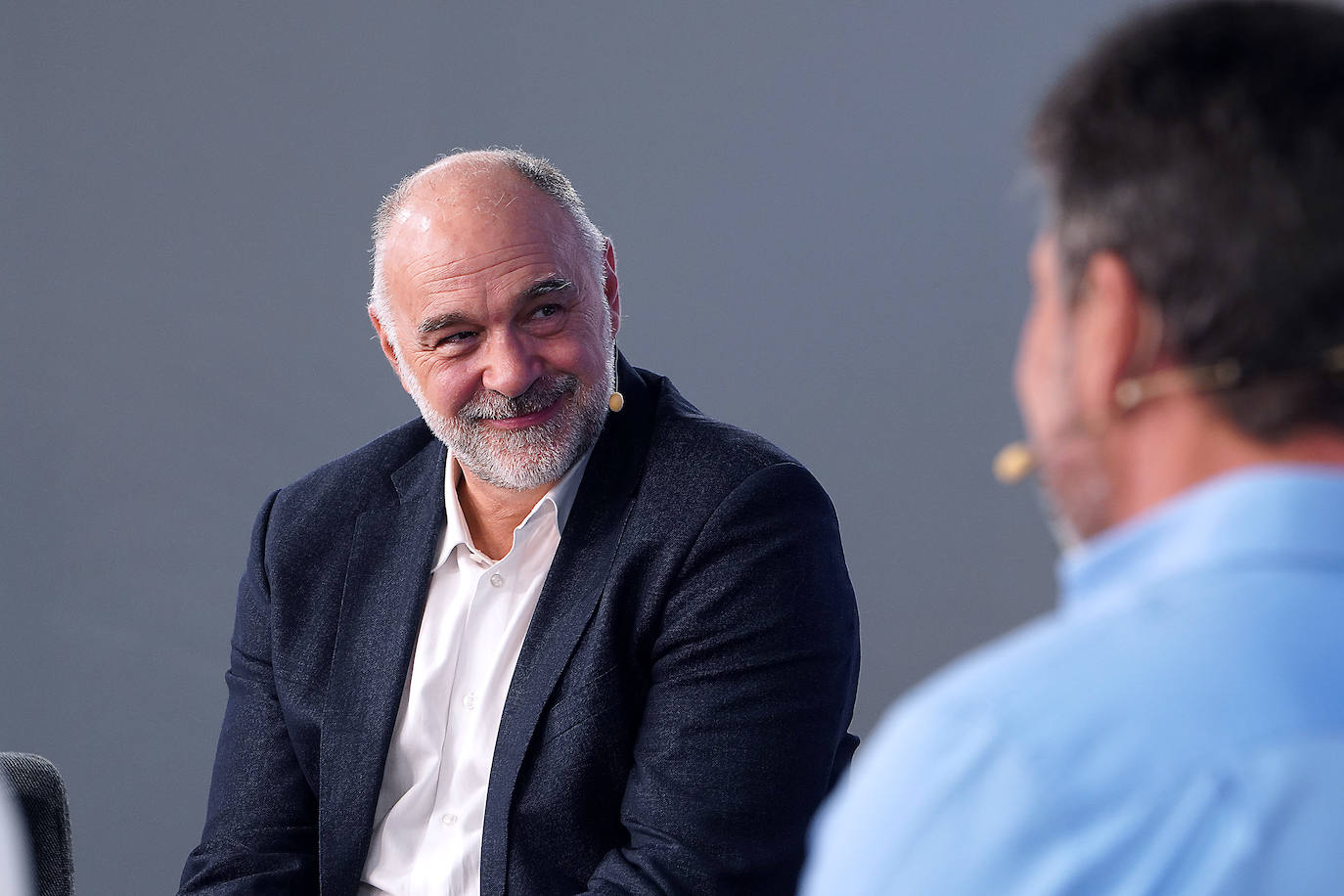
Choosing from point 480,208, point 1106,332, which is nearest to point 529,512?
point 480,208

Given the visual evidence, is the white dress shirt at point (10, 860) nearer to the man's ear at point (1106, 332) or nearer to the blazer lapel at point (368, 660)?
the man's ear at point (1106, 332)

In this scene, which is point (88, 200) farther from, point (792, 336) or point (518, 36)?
point (792, 336)

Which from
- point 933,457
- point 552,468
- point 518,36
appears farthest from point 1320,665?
point 518,36

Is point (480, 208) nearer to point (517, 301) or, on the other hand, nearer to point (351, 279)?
point (517, 301)

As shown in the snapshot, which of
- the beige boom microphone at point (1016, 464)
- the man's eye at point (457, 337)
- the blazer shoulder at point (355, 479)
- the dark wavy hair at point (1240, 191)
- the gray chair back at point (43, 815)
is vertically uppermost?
the dark wavy hair at point (1240, 191)

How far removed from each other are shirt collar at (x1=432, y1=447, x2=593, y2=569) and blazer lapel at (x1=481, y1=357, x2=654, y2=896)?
0.04 meters

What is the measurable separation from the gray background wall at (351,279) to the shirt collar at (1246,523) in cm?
Result: 232

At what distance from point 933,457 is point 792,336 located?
394mm

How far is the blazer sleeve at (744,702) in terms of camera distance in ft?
5.32

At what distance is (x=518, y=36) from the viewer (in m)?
3.07

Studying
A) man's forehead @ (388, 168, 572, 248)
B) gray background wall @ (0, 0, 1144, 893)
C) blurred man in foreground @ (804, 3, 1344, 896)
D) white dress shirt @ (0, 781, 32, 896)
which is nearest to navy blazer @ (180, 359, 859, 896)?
man's forehead @ (388, 168, 572, 248)

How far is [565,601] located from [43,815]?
2.51 ft

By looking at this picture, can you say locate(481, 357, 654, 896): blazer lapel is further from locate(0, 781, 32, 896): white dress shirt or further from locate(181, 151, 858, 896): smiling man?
locate(0, 781, 32, 896): white dress shirt

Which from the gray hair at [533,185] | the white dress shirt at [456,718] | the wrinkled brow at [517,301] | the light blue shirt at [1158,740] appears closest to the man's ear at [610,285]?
the gray hair at [533,185]
